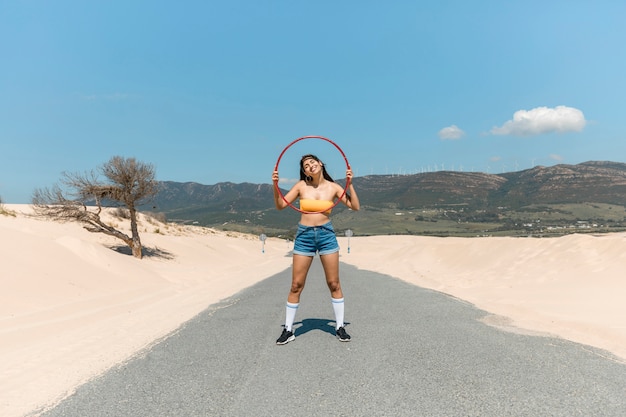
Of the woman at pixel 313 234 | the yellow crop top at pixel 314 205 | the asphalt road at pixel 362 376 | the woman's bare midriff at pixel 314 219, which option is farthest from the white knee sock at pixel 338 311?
the yellow crop top at pixel 314 205

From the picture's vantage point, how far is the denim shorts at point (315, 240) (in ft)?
19.4

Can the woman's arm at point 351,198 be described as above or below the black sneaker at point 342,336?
above

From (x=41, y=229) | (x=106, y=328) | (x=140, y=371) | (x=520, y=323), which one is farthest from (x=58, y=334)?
(x=41, y=229)

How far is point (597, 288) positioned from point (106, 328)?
11.8 meters

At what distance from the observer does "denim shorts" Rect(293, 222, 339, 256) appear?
5898 millimetres

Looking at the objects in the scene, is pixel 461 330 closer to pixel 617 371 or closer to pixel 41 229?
pixel 617 371

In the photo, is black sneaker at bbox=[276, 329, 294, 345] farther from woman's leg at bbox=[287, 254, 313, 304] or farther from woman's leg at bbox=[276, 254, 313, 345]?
woman's leg at bbox=[287, 254, 313, 304]

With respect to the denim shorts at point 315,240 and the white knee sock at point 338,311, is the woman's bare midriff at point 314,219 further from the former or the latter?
the white knee sock at point 338,311

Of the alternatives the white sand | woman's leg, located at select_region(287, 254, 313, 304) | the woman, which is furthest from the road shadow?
the white sand

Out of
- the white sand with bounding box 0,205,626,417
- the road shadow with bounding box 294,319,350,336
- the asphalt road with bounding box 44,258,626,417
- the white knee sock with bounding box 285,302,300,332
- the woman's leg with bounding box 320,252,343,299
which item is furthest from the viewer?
the road shadow with bounding box 294,319,350,336

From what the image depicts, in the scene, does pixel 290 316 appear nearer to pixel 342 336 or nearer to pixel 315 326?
pixel 342 336

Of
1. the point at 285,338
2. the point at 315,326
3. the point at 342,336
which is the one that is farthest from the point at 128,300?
the point at 342,336

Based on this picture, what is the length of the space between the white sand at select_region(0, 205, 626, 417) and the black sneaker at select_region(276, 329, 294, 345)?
207cm

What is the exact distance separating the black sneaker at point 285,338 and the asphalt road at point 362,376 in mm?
100
